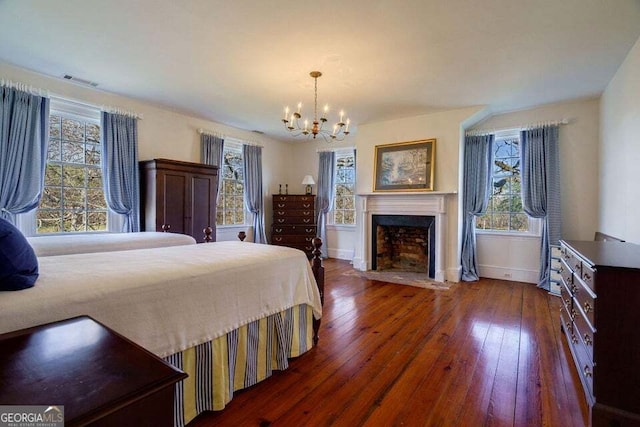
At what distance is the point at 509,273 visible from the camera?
15.3ft

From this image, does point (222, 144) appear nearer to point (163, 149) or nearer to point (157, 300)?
point (163, 149)

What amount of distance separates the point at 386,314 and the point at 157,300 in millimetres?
2424

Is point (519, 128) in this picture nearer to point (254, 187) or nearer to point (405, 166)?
point (405, 166)

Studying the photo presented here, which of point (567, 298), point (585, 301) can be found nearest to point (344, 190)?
point (567, 298)

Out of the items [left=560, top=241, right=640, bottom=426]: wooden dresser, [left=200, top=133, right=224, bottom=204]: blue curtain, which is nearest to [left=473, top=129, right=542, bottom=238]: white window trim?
[left=560, top=241, right=640, bottom=426]: wooden dresser

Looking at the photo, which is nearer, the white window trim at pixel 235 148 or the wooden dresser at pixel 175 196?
the wooden dresser at pixel 175 196

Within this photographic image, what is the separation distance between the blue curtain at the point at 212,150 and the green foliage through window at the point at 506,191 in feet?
14.7

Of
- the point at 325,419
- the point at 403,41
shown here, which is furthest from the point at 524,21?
the point at 325,419

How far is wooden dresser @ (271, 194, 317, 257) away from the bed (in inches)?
142

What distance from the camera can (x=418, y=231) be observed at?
17.2ft

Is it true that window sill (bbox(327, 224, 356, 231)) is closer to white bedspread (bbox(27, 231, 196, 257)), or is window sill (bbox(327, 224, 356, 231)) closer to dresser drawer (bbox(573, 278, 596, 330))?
white bedspread (bbox(27, 231, 196, 257))

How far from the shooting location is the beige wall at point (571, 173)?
13.3 feet

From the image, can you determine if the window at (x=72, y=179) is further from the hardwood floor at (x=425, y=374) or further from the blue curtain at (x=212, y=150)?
the hardwood floor at (x=425, y=374)

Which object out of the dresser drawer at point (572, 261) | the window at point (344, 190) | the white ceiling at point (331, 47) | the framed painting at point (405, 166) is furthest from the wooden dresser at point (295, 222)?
the dresser drawer at point (572, 261)
